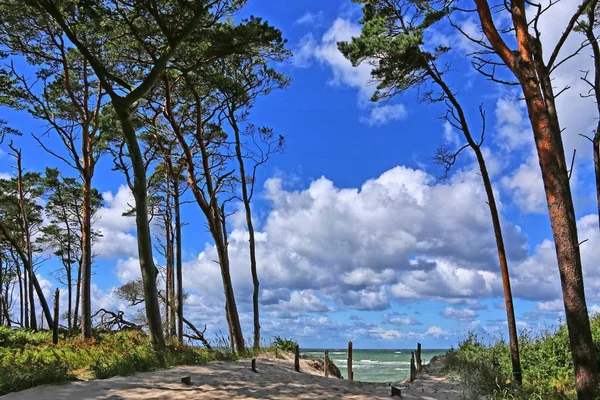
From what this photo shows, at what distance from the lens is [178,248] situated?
19203mm

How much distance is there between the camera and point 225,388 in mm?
7863

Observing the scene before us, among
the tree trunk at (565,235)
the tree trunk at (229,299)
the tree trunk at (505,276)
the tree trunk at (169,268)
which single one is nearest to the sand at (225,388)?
the tree trunk at (505,276)

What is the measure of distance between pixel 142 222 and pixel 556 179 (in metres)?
7.74

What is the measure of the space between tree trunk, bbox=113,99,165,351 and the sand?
1.57 m

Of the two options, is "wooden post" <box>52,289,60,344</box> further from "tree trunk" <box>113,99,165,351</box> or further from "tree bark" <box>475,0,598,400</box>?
"tree bark" <box>475,0,598,400</box>

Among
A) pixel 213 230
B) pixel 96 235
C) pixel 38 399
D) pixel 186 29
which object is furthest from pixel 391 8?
pixel 96 235

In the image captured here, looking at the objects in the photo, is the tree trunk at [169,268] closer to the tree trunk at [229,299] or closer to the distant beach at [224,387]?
the tree trunk at [229,299]

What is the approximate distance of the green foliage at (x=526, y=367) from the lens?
8.62m

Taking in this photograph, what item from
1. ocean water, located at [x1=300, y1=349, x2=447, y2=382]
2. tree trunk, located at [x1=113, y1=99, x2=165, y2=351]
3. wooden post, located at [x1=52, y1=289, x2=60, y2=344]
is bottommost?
ocean water, located at [x1=300, y1=349, x2=447, y2=382]

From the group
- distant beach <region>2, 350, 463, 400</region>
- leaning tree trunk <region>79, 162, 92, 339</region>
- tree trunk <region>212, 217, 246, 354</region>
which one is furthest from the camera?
leaning tree trunk <region>79, 162, 92, 339</region>

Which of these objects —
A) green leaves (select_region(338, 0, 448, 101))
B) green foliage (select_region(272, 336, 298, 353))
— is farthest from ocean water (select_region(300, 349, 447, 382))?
green leaves (select_region(338, 0, 448, 101))

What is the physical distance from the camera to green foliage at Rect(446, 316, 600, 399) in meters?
8.62

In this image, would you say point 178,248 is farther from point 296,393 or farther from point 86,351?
point 296,393

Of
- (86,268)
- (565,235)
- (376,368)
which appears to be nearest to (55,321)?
(86,268)
